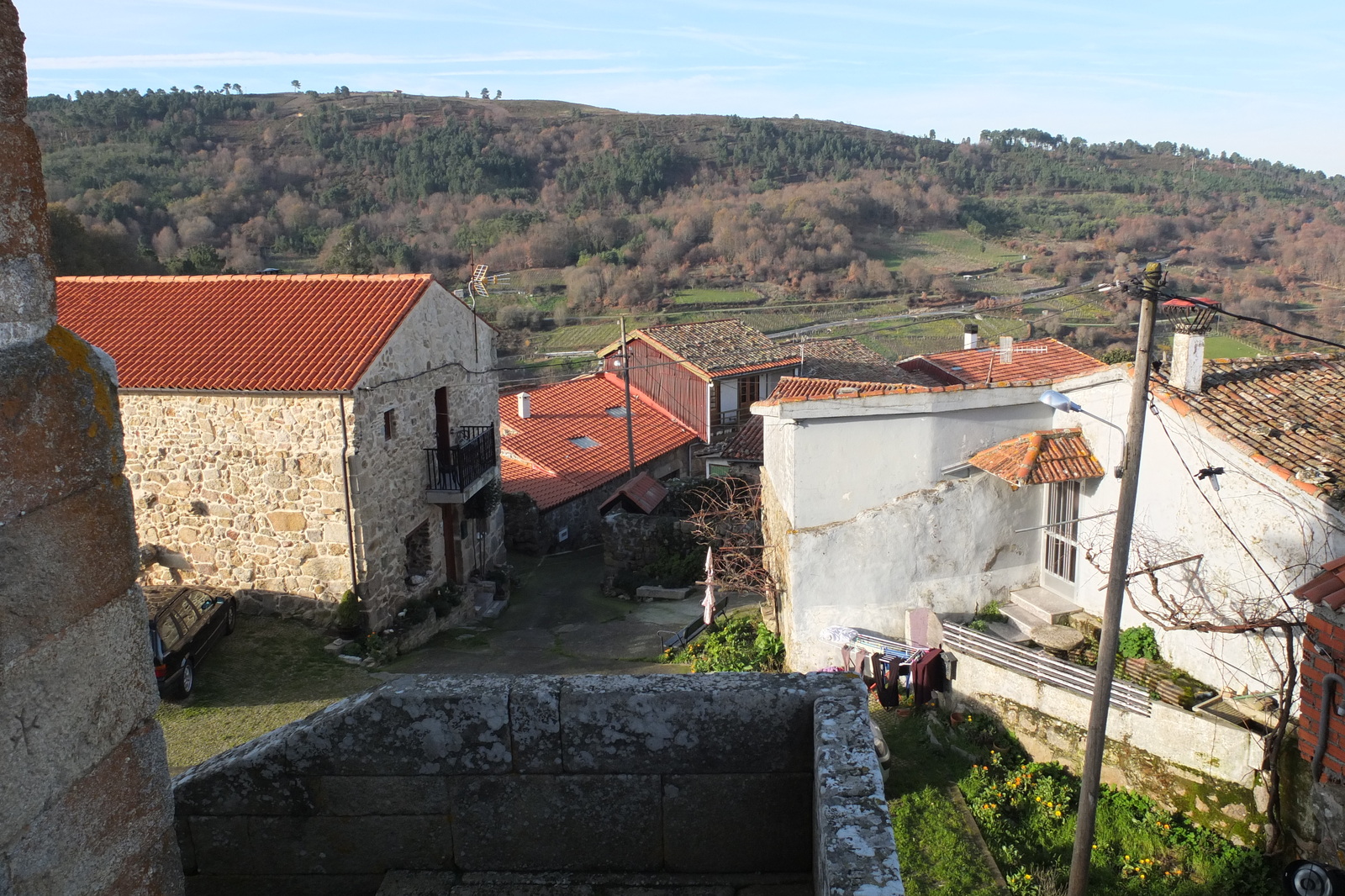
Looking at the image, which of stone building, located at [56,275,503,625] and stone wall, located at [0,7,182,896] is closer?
stone wall, located at [0,7,182,896]

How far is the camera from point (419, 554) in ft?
57.3

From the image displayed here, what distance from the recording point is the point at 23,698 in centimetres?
202

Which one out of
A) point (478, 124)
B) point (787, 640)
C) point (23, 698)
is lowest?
point (787, 640)

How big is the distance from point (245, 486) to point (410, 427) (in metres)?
2.74

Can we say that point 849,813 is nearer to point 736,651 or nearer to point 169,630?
point 736,651

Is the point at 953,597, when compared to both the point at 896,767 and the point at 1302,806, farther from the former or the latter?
the point at 1302,806

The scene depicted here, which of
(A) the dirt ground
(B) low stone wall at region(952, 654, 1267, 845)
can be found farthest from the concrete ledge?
(B) low stone wall at region(952, 654, 1267, 845)

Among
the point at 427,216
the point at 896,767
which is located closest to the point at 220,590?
the point at 896,767

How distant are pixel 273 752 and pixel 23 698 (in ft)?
5.18

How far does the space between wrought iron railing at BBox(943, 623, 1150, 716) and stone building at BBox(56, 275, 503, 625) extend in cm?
893

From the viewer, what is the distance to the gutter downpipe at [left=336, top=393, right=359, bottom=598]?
14609mm

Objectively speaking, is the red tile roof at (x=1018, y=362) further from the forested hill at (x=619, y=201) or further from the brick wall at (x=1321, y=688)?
the forested hill at (x=619, y=201)

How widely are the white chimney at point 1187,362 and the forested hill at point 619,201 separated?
29.8 meters

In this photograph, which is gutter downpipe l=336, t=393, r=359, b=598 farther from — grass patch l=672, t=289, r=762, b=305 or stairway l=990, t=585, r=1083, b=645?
grass patch l=672, t=289, r=762, b=305
